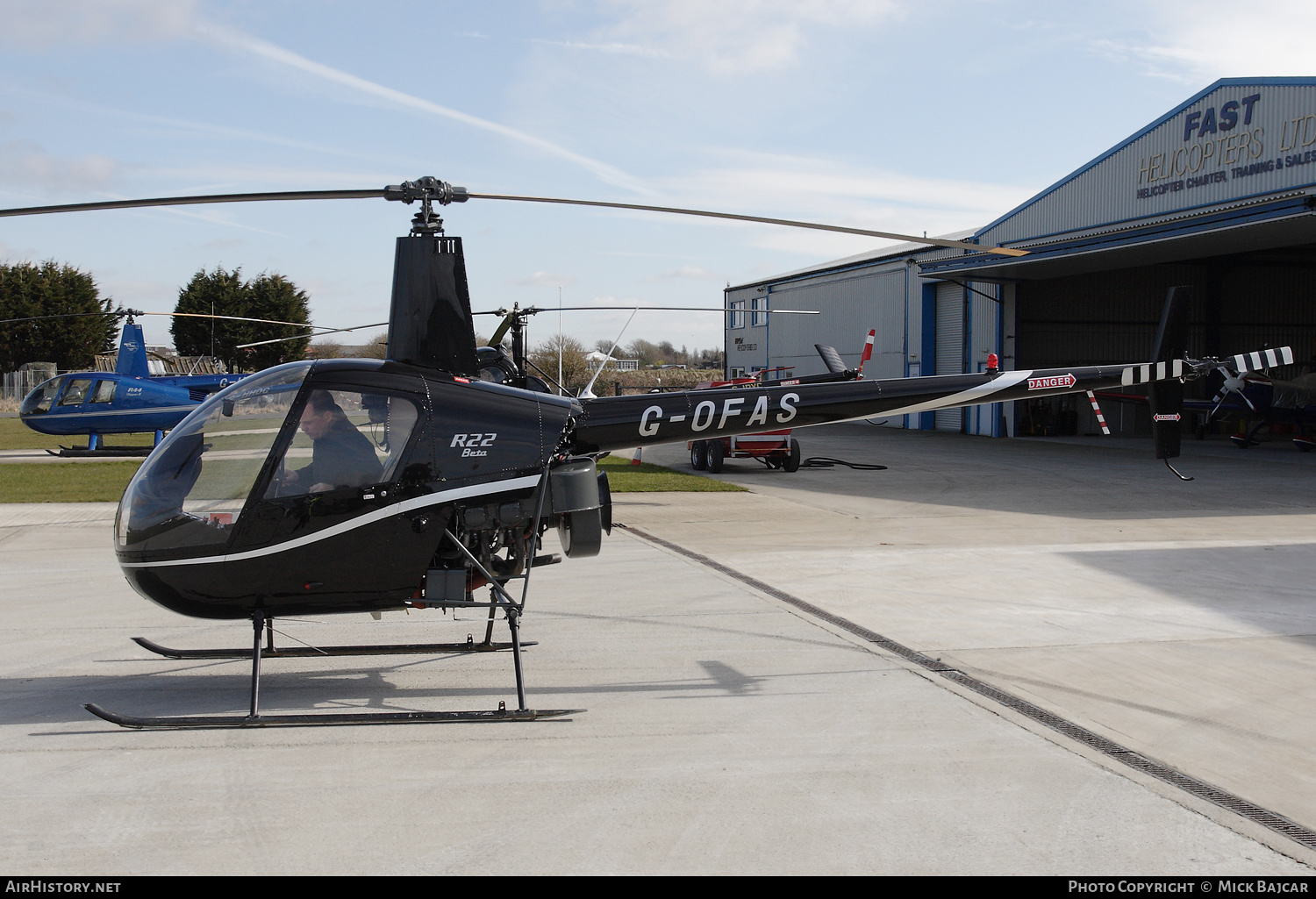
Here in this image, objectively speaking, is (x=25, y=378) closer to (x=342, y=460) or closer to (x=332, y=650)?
(x=332, y=650)

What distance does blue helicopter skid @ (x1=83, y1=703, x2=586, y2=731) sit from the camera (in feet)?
17.2

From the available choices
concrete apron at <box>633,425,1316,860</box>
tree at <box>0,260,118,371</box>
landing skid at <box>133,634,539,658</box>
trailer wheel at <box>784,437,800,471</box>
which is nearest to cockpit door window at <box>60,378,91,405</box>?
concrete apron at <box>633,425,1316,860</box>

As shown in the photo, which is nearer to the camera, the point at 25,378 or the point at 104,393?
the point at 104,393

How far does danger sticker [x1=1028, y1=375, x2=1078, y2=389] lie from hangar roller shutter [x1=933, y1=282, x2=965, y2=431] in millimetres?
25837

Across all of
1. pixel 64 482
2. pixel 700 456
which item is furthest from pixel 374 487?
pixel 700 456

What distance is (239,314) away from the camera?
54562 mm

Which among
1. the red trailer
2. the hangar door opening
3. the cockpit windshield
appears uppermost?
the hangar door opening

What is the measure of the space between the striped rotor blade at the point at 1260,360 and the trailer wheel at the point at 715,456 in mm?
12446

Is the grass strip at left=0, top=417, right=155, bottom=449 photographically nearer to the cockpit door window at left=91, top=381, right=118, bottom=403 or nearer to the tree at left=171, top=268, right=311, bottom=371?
the cockpit door window at left=91, top=381, right=118, bottom=403

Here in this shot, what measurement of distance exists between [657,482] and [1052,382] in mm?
10788

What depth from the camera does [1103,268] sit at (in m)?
31.0
